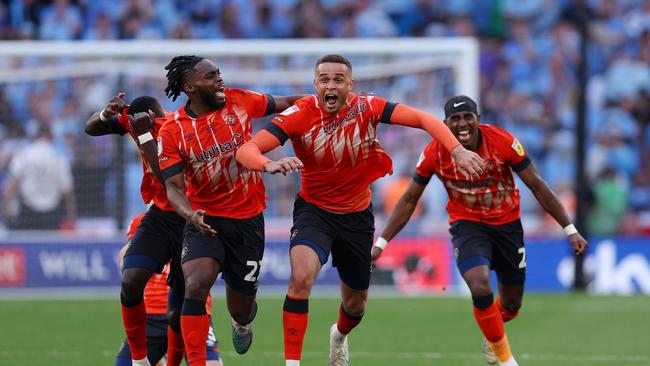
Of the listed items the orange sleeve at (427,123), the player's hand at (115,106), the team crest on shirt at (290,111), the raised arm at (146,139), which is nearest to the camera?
the orange sleeve at (427,123)

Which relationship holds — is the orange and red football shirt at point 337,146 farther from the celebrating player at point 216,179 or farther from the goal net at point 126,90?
the goal net at point 126,90

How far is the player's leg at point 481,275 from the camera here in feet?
29.4

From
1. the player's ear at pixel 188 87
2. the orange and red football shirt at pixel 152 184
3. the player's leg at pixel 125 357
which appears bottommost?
the player's leg at pixel 125 357

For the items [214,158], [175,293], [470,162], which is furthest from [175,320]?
[470,162]

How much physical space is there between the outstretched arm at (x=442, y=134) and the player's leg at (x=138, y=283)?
202cm

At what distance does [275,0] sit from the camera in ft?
72.1

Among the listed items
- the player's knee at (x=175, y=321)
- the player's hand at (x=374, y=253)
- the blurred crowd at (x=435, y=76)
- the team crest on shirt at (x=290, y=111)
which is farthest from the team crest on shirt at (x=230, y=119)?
the blurred crowd at (x=435, y=76)

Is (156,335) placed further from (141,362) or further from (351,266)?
(351,266)

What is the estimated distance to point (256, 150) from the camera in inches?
321

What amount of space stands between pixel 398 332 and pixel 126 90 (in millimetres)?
6749

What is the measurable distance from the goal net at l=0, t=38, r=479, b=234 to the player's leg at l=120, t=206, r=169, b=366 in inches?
341

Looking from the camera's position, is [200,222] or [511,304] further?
[511,304]

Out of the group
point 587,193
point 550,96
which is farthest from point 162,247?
point 550,96

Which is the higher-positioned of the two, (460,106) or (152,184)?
(460,106)
